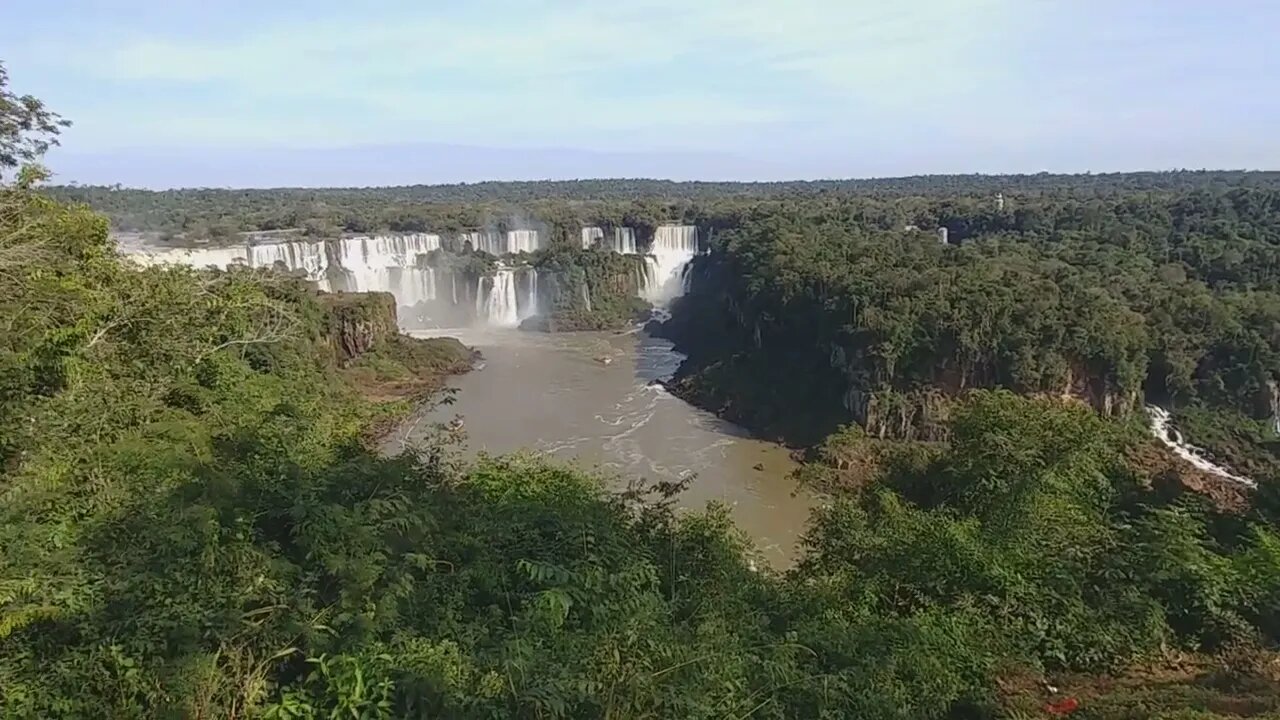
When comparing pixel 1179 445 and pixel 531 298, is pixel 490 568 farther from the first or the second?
pixel 531 298

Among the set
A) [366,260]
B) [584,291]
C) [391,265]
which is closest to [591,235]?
[584,291]

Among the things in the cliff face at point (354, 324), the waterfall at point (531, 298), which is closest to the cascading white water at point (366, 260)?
the waterfall at point (531, 298)

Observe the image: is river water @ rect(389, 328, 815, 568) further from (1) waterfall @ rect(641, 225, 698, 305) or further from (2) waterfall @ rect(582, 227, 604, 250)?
(2) waterfall @ rect(582, 227, 604, 250)

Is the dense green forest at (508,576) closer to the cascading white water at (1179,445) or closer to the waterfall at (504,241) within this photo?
the cascading white water at (1179,445)

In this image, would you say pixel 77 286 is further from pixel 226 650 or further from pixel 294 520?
pixel 226 650

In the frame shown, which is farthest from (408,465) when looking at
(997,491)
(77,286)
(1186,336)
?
(1186,336)

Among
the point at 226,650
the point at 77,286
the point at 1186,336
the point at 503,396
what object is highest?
the point at 77,286
